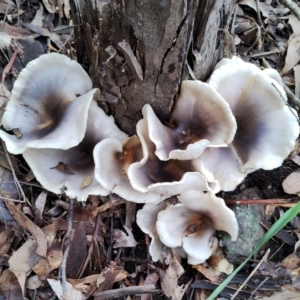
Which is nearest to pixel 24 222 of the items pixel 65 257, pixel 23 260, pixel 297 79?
pixel 23 260

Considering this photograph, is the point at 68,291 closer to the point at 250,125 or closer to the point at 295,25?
the point at 250,125

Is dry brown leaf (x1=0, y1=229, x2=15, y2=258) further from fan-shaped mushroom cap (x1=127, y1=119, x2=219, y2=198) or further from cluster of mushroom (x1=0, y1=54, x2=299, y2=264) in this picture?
fan-shaped mushroom cap (x1=127, y1=119, x2=219, y2=198)

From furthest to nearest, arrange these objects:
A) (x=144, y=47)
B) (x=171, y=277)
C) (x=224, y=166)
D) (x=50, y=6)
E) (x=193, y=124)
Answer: (x=50, y=6) < (x=171, y=277) < (x=224, y=166) < (x=193, y=124) < (x=144, y=47)

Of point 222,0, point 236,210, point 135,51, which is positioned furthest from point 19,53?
point 236,210

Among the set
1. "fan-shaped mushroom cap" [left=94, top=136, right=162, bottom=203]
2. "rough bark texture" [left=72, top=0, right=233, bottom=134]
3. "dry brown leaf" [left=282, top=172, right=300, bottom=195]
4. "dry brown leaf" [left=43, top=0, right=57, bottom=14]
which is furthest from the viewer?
"dry brown leaf" [left=43, top=0, right=57, bottom=14]

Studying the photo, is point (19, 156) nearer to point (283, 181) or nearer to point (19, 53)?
point (19, 53)

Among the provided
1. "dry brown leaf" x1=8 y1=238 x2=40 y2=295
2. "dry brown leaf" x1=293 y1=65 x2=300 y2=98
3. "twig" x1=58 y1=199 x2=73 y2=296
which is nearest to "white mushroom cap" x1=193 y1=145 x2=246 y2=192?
"twig" x1=58 y1=199 x2=73 y2=296

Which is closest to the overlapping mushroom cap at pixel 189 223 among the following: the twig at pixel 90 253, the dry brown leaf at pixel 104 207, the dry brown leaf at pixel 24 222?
the dry brown leaf at pixel 104 207
